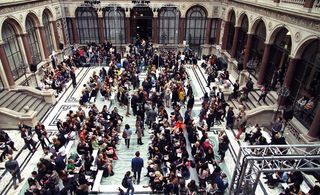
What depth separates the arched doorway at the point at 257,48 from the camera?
17.5 metres

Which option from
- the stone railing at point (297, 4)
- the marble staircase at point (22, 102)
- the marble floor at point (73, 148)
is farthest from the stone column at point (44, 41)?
the stone railing at point (297, 4)

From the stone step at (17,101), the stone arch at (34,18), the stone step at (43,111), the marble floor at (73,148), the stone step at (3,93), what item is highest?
the stone arch at (34,18)

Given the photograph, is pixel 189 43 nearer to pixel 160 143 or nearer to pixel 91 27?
pixel 91 27

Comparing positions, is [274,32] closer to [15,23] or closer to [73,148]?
[73,148]

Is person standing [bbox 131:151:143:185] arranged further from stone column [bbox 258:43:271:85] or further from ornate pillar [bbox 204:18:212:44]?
ornate pillar [bbox 204:18:212:44]

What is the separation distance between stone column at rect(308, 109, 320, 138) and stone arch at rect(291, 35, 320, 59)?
3345mm

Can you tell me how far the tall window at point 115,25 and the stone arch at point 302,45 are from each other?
56.6 feet

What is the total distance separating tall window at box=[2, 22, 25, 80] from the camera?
16688mm

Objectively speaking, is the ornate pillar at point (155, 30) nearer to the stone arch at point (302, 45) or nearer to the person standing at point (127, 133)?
the stone arch at point (302, 45)

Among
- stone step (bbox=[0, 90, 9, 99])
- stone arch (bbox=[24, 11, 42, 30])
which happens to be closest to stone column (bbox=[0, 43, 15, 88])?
stone step (bbox=[0, 90, 9, 99])

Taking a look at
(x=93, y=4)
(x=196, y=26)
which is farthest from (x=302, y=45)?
(x=93, y=4)

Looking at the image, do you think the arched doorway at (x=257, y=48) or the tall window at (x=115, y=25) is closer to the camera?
the arched doorway at (x=257, y=48)

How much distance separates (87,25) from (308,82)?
20.6 metres

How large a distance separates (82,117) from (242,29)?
1449 cm
